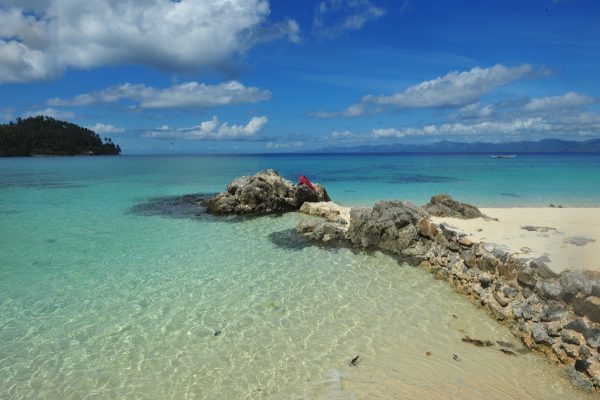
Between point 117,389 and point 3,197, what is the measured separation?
35388mm

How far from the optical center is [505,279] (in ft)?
37.6

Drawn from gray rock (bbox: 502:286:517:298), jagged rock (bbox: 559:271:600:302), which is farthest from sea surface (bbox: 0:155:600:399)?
jagged rock (bbox: 559:271:600:302)

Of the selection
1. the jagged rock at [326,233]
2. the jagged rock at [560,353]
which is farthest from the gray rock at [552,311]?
the jagged rock at [326,233]

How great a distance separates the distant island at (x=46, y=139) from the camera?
154 m

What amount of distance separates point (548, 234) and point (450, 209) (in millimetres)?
6336

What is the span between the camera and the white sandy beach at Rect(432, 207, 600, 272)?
11242 mm

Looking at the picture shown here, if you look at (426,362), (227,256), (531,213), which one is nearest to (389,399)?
(426,362)

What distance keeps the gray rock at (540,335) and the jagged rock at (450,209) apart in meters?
10.5

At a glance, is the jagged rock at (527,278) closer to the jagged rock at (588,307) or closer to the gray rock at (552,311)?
the gray rock at (552,311)

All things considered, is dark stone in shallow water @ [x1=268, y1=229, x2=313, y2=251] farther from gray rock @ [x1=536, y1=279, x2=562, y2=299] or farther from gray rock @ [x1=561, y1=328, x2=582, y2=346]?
gray rock @ [x1=561, y1=328, x2=582, y2=346]

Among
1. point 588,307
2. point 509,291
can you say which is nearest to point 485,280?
point 509,291

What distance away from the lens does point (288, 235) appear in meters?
19.8

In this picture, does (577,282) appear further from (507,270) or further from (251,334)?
(251,334)

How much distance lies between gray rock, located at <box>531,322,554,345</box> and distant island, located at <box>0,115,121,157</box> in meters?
186
